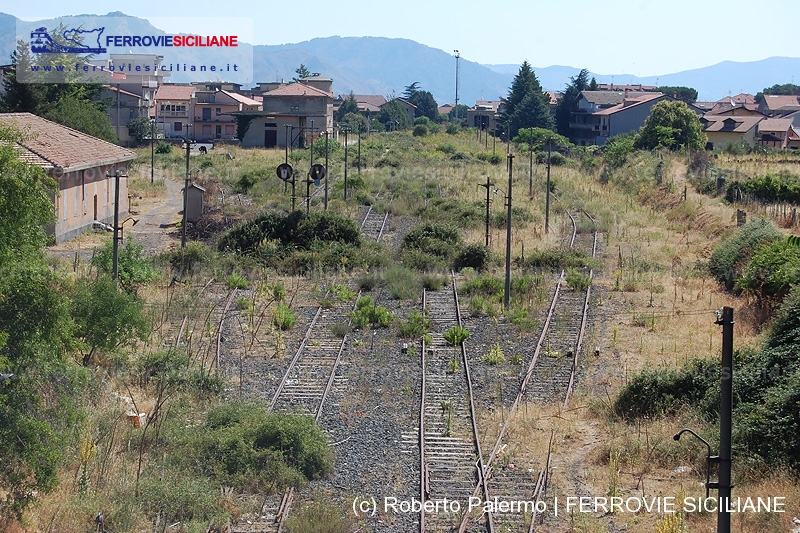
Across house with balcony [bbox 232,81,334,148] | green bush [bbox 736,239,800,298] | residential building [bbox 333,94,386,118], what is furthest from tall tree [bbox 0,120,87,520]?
residential building [bbox 333,94,386,118]

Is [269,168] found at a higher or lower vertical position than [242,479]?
higher

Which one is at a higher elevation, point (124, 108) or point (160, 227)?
point (124, 108)

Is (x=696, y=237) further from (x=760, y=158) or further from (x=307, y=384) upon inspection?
(x=760, y=158)

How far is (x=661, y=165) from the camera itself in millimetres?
46875

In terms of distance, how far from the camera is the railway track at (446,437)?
10409 mm

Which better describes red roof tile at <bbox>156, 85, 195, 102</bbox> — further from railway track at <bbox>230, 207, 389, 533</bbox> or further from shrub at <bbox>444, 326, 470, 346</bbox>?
shrub at <bbox>444, 326, 470, 346</bbox>

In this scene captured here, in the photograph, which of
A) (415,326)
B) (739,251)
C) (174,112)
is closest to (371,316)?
(415,326)

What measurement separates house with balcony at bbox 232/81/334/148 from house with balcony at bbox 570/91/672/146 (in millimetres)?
27739

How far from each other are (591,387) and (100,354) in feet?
26.2

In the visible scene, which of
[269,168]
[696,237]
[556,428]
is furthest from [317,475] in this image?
[269,168]

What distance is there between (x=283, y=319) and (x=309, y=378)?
3.72 meters

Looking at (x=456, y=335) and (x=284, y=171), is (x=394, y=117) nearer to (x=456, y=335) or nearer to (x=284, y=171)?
(x=284, y=171)

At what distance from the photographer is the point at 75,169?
29047mm

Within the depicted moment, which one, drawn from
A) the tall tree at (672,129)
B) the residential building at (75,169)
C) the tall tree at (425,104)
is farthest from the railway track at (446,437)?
the tall tree at (425,104)
